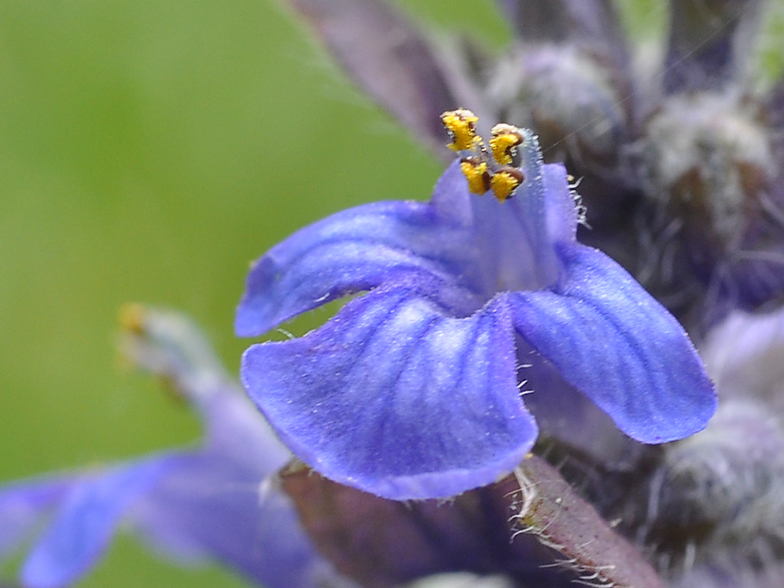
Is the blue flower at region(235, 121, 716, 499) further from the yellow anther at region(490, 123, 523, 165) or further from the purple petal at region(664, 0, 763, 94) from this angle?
the purple petal at region(664, 0, 763, 94)

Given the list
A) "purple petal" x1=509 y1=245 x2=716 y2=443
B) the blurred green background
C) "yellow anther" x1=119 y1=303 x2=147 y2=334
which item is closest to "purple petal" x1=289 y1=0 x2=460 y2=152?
"purple petal" x1=509 y1=245 x2=716 y2=443

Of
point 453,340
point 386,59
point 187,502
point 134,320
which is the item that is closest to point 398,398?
point 453,340

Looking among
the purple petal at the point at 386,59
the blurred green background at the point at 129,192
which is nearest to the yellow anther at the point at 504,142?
the purple petal at the point at 386,59

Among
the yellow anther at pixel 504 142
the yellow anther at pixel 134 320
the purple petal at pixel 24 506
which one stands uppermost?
the yellow anther at pixel 134 320

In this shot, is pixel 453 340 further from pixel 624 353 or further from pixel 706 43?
pixel 706 43

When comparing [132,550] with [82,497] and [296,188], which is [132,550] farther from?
[82,497]

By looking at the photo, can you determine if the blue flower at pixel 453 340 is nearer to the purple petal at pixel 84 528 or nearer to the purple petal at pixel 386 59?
the purple petal at pixel 386 59

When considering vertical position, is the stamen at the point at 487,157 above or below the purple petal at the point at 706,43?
below
